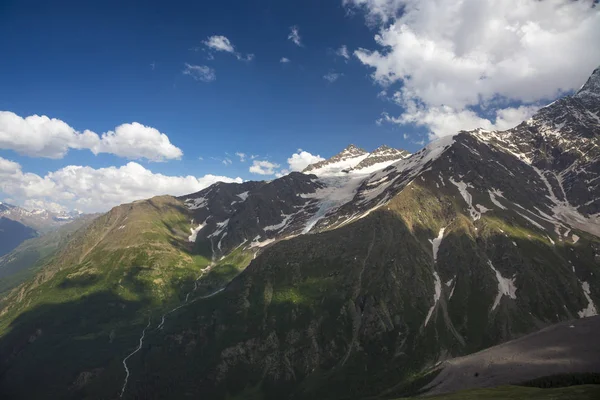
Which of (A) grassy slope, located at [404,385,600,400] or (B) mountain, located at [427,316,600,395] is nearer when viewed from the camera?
(A) grassy slope, located at [404,385,600,400]

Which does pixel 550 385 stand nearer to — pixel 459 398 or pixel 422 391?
pixel 459 398

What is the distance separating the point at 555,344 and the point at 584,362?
26.9 metres

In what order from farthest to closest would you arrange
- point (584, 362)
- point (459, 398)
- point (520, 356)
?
1. point (520, 356)
2. point (584, 362)
3. point (459, 398)

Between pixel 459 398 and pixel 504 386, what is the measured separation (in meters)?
22.1

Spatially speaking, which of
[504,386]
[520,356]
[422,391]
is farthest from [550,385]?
[422,391]

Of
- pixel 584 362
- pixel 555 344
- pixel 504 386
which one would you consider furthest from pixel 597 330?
pixel 504 386

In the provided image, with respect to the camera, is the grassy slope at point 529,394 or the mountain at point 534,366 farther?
the mountain at point 534,366

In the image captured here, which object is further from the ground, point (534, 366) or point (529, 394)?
point (534, 366)

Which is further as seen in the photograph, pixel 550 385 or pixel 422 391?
pixel 422 391

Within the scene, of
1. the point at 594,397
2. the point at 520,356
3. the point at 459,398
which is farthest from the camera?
the point at 520,356

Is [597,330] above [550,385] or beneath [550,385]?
above

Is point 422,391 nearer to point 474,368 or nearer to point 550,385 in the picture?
point 474,368

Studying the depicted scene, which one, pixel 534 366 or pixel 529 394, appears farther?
pixel 534 366

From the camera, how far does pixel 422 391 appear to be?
19562 centimetres
